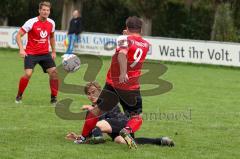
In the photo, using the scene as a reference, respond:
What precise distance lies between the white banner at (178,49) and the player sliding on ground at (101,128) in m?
17.8

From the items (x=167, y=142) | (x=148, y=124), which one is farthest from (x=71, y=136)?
(x=148, y=124)

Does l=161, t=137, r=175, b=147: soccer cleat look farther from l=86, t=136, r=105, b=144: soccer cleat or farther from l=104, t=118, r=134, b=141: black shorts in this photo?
l=86, t=136, r=105, b=144: soccer cleat

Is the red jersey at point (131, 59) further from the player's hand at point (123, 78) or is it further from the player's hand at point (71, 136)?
the player's hand at point (71, 136)

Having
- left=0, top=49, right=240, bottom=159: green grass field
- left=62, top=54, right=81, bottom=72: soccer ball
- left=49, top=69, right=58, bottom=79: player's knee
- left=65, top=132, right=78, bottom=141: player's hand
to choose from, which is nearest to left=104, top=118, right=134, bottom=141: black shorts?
left=0, top=49, right=240, bottom=159: green grass field

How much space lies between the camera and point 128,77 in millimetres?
9391

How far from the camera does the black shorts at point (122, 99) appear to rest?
950 cm

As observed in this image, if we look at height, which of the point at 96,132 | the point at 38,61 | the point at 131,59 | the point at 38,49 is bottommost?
the point at 96,132

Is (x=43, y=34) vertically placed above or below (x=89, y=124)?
above

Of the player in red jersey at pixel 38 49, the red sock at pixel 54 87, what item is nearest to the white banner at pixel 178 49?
the red sock at pixel 54 87

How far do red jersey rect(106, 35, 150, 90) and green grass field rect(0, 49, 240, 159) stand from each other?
2.93 feet

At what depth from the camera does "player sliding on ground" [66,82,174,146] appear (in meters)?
9.47

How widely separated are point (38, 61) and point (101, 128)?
5.06 m

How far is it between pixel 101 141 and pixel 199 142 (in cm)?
157

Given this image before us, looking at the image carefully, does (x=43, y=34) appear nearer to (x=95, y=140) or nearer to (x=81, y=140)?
(x=81, y=140)
